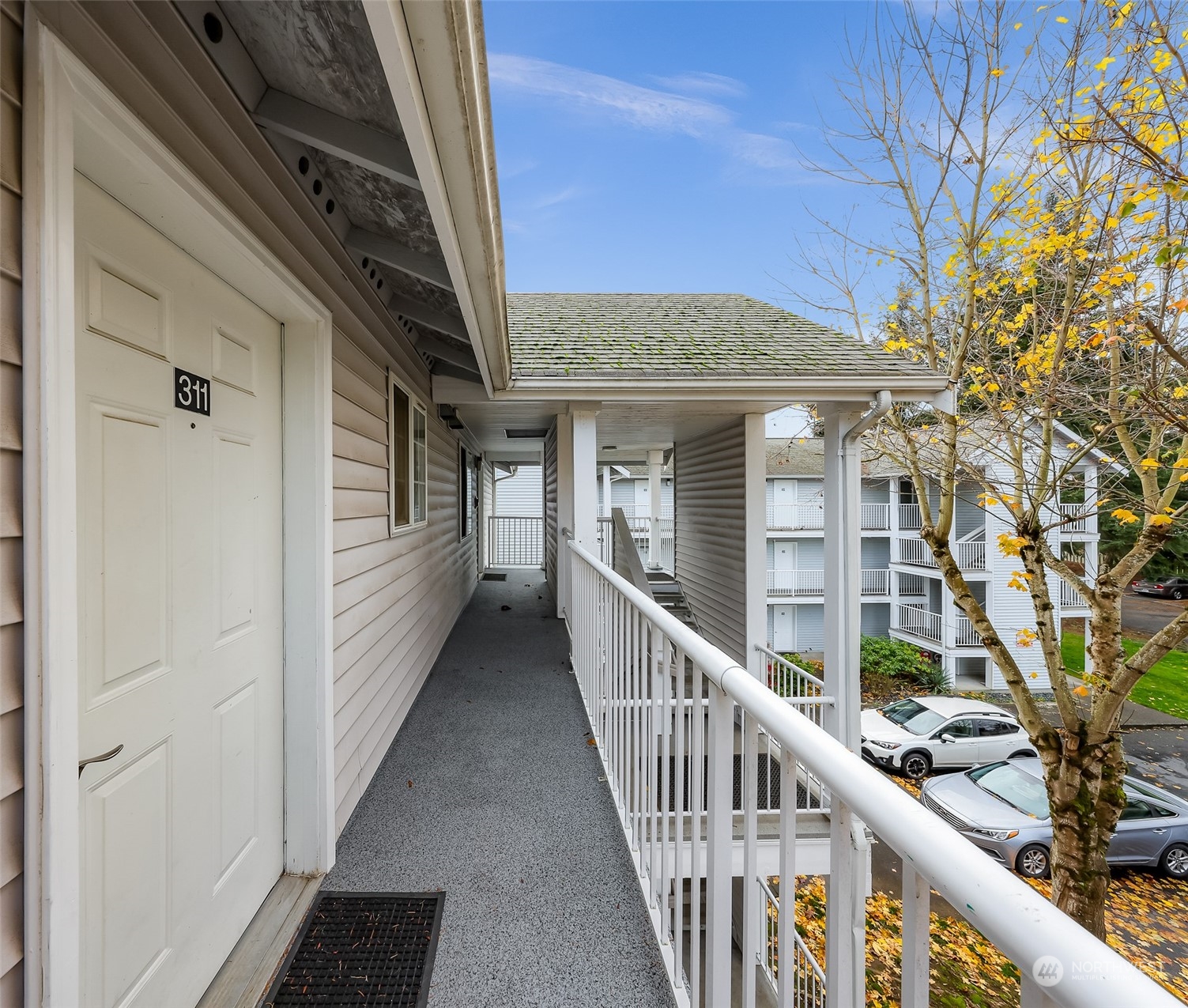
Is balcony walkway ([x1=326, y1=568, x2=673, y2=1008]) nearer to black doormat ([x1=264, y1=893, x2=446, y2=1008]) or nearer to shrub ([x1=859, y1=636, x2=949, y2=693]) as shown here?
black doormat ([x1=264, y1=893, x2=446, y2=1008])

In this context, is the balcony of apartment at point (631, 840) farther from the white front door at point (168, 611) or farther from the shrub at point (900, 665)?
the shrub at point (900, 665)

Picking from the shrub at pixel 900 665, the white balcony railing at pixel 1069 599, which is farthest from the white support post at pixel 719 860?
the white balcony railing at pixel 1069 599

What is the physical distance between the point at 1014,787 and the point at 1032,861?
Answer: 2.80 ft

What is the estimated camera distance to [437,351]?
13.3ft

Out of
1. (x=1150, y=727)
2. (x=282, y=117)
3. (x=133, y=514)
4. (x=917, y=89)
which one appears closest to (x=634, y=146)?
(x=917, y=89)

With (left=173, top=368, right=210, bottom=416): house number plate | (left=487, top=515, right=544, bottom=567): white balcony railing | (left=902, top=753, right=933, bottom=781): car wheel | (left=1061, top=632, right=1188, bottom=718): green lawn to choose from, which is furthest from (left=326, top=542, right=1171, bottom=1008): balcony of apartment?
(left=1061, top=632, right=1188, bottom=718): green lawn

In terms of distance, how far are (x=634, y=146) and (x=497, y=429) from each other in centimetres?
987

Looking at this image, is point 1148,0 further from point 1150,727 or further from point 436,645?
point 1150,727

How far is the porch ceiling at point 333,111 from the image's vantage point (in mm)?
1305

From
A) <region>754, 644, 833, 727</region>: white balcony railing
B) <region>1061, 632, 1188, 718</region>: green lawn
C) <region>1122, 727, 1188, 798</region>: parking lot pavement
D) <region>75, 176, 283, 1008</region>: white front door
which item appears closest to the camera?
<region>75, 176, 283, 1008</region>: white front door

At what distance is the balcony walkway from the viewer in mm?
1660

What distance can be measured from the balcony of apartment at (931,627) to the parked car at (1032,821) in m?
6.09

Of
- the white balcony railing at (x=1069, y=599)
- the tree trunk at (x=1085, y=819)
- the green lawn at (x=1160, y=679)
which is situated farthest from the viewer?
the white balcony railing at (x=1069, y=599)

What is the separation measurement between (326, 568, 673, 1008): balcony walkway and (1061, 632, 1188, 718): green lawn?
13.1 m
